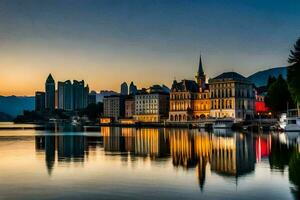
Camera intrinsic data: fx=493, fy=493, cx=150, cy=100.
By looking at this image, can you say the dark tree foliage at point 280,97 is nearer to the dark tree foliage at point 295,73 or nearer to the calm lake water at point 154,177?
the dark tree foliage at point 295,73

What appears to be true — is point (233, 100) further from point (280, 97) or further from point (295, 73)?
point (295, 73)

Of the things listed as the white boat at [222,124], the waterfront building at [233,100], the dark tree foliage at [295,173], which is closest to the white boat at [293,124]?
the white boat at [222,124]

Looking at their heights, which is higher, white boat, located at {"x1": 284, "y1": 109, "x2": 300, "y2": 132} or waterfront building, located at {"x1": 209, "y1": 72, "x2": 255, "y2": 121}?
waterfront building, located at {"x1": 209, "y1": 72, "x2": 255, "y2": 121}

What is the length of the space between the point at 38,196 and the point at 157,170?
42.0ft

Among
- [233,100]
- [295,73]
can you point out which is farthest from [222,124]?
[295,73]

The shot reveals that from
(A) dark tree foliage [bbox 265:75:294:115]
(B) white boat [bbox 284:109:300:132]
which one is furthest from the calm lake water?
(A) dark tree foliage [bbox 265:75:294:115]

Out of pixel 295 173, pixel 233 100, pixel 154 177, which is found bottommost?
pixel 154 177

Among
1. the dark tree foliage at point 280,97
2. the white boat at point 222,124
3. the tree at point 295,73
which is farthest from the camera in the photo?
the white boat at point 222,124

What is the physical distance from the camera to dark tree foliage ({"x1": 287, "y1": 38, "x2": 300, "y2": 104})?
90.5 meters

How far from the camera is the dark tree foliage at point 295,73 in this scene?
3563 inches

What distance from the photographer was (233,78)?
196 metres

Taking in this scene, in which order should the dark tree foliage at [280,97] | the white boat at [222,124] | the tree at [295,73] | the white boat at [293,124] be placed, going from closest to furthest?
the tree at [295,73] < the white boat at [293,124] < the dark tree foliage at [280,97] < the white boat at [222,124]

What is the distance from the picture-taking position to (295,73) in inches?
3669

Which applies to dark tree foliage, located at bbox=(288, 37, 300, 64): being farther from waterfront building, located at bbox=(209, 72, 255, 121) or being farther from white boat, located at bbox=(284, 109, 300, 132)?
waterfront building, located at bbox=(209, 72, 255, 121)
